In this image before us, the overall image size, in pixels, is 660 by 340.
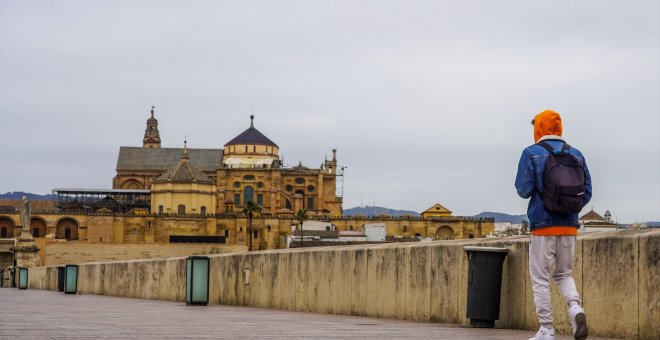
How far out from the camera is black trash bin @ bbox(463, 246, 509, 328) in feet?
34.2

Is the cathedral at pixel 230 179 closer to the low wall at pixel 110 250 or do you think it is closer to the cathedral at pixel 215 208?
the cathedral at pixel 215 208

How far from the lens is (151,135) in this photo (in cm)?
17575

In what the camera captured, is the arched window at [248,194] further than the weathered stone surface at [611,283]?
Yes

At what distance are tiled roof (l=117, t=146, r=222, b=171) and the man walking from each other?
141 m

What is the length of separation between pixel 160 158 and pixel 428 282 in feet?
462

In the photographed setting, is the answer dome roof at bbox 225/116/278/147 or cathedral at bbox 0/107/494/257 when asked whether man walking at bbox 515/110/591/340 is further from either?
dome roof at bbox 225/116/278/147

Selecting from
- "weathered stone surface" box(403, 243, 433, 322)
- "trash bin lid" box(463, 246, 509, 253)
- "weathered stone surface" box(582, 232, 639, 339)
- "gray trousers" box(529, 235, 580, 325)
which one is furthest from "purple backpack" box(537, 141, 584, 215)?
"weathered stone surface" box(403, 243, 433, 322)

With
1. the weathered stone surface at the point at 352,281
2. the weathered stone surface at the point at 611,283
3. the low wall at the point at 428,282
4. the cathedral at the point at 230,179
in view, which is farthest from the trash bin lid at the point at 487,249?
the cathedral at the point at 230,179

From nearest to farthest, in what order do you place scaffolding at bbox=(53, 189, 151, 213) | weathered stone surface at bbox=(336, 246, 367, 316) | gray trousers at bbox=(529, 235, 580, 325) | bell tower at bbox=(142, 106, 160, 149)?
gray trousers at bbox=(529, 235, 580, 325)
weathered stone surface at bbox=(336, 246, 367, 316)
scaffolding at bbox=(53, 189, 151, 213)
bell tower at bbox=(142, 106, 160, 149)

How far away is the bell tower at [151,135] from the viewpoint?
570 ft

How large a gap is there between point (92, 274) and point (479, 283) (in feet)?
88.9

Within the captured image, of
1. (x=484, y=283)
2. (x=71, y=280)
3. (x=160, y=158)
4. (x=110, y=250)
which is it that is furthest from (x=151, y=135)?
(x=484, y=283)

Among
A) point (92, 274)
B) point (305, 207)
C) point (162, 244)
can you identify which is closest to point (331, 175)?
point (305, 207)

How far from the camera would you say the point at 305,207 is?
141250mm
